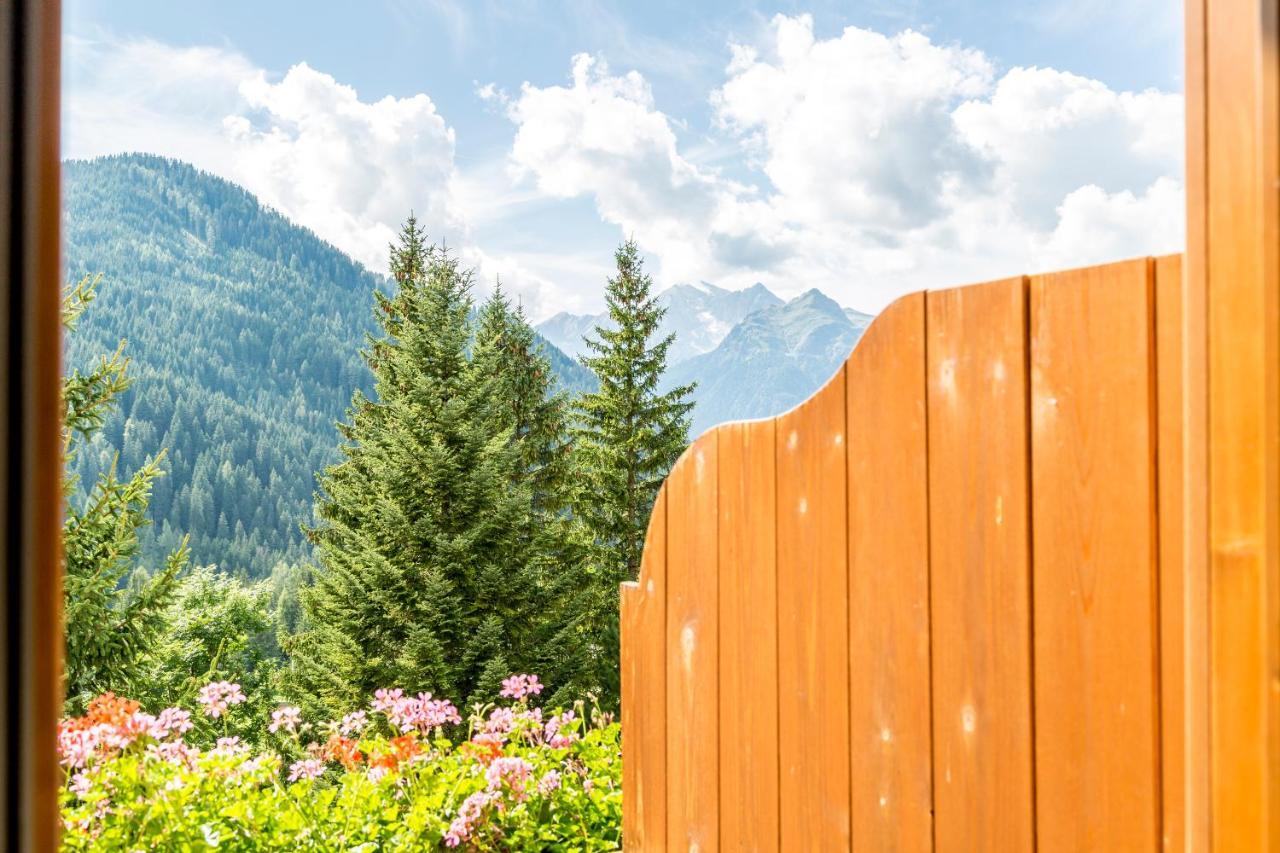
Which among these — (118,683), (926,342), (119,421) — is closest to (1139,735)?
(926,342)

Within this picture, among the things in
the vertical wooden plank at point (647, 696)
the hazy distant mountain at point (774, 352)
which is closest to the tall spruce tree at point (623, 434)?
the vertical wooden plank at point (647, 696)

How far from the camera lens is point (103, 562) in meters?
7.52

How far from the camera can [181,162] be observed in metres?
63.4

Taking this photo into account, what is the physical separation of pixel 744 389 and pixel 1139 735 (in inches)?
2290

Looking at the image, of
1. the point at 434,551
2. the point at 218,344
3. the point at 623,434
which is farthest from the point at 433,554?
the point at 218,344

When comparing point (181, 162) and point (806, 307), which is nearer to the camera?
point (181, 162)

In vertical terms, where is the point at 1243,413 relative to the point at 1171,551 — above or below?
above

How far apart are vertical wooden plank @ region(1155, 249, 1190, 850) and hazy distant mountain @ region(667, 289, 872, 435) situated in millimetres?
50517

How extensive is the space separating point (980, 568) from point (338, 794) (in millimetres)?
2241

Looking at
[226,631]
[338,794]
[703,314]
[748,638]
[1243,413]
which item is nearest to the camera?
[1243,413]

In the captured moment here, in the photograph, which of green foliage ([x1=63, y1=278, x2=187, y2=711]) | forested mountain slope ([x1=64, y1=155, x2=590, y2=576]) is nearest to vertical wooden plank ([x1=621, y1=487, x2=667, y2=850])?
green foliage ([x1=63, y1=278, x2=187, y2=711])

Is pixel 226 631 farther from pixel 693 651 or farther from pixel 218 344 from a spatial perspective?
pixel 218 344

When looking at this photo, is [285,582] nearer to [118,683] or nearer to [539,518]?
[539,518]

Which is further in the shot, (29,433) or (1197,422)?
(1197,422)
